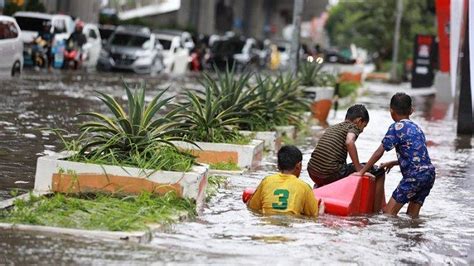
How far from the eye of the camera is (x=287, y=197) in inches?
451

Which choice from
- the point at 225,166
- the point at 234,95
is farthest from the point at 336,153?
the point at 234,95

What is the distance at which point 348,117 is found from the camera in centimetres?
1307

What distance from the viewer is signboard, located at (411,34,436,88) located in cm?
5172

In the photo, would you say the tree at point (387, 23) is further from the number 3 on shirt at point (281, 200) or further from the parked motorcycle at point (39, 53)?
the number 3 on shirt at point (281, 200)

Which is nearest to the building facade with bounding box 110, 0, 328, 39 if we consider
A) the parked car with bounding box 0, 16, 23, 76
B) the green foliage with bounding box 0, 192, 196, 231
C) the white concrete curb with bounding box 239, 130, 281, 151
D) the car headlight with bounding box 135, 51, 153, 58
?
the car headlight with bounding box 135, 51, 153, 58

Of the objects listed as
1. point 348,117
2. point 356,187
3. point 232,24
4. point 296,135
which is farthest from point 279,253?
point 232,24

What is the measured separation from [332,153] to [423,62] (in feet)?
130

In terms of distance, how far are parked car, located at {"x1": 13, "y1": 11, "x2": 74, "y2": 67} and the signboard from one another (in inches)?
601

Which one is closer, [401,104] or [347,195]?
[347,195]

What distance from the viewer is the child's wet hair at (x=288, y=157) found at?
1146 cm

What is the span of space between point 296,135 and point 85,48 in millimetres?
26384

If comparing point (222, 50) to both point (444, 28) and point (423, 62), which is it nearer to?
point (423, 62)

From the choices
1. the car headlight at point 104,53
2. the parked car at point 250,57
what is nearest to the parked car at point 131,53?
the car headlight at point 104,53

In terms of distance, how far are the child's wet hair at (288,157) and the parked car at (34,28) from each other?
3092 cm
